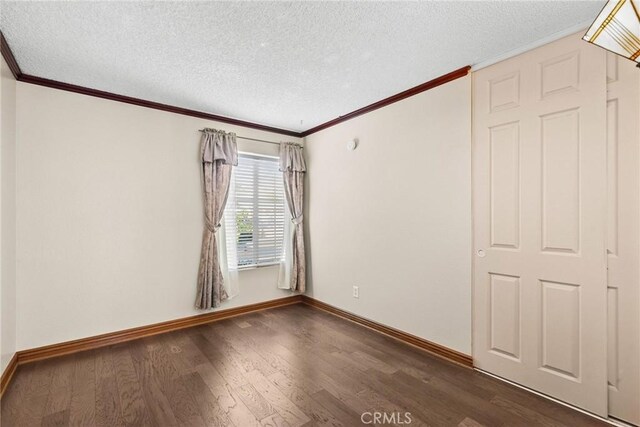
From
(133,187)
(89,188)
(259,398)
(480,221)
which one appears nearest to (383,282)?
(480,221)

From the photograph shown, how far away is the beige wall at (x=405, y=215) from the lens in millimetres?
2492

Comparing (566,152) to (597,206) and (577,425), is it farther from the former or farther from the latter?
(577,425)

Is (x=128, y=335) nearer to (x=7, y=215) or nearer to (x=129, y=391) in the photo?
(x=129, y=391)

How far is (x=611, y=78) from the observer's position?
178cm

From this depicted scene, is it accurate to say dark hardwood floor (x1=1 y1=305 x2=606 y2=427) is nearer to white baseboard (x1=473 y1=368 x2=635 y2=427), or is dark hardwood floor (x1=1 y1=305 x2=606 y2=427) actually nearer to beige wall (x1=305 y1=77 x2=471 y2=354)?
white baseboard (x1=473 y1=368 x2=635 y2=427)

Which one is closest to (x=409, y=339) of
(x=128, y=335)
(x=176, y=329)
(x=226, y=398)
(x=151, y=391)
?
(x=226, y=398)

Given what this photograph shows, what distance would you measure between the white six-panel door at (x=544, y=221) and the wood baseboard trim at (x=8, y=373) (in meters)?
3.49

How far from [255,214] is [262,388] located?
2.23 m

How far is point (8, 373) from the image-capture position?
2.23 metres

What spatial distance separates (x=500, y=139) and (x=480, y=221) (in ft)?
2.10

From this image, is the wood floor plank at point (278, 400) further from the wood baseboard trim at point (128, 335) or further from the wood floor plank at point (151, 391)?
the wood baseboard trim at point (128, 335)

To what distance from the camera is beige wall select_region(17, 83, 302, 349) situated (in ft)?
8.40

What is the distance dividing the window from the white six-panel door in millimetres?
2541

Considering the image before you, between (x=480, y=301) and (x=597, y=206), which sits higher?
(x=597, y=206)
